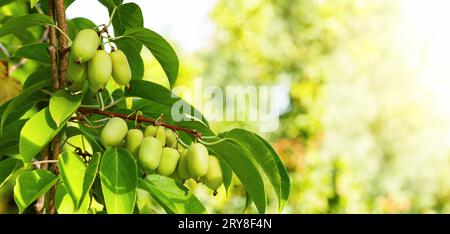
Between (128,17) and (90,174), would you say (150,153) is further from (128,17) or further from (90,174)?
(128,17)

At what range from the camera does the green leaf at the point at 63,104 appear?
73cm

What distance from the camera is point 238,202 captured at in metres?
3.13

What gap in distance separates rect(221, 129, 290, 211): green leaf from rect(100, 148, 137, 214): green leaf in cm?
13

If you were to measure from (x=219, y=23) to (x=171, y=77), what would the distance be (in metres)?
4.18

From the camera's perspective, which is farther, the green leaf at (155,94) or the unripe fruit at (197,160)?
the green leaf at (155,94)

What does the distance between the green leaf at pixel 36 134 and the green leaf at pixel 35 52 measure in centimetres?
17

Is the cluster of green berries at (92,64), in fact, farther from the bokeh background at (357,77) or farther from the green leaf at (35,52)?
the bokeh background at (357,77)

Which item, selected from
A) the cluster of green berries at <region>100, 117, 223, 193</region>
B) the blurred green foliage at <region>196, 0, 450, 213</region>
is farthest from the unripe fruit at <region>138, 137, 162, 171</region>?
the blurred green foliage at <region>196, 0, 450, 213</region>

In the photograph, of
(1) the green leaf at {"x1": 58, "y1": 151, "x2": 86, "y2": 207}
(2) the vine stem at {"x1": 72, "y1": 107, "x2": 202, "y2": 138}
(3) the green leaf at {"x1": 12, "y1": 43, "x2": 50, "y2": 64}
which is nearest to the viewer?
(1) the green leaf at {"x1": 58, "y1": 151, "x2": 86, "y2": 207}

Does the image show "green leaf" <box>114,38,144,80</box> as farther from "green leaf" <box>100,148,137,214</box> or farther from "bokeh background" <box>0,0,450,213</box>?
"bokeh background" <box>0,0,450,213</box>

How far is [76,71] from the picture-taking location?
2.45 feet

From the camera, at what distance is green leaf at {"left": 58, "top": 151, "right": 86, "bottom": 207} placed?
687 mm

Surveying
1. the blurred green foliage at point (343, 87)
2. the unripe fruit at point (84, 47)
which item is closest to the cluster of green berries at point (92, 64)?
the unripe fruit at point (84, 47)

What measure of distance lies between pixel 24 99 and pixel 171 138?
19 centimetres
